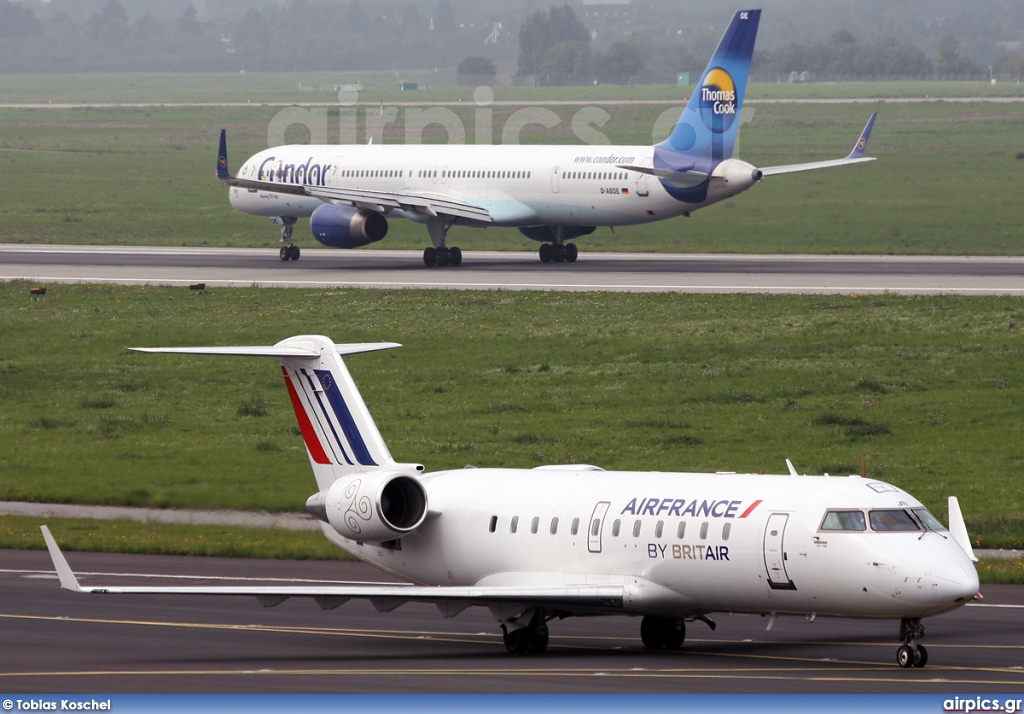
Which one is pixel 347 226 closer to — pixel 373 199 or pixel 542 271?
pixel 373 199

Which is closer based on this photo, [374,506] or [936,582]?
[936,582]

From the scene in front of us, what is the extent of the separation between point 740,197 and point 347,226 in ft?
86.1

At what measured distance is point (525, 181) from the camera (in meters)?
81.5

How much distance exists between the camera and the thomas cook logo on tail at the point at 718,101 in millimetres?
76375

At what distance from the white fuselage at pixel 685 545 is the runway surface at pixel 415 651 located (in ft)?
3.63

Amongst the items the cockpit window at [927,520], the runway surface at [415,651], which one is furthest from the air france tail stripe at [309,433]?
the cockpit window at [927,520]

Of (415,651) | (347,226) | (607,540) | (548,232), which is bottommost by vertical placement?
(415,651)

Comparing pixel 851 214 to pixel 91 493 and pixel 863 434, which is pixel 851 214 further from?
pixel 91 493

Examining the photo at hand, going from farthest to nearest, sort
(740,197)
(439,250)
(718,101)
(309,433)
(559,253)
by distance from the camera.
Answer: (740,197), (559,253), (439,250), (718,101), (309,433)

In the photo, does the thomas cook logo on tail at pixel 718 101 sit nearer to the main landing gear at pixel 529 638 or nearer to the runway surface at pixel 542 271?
the runway surface at pixel 542 271

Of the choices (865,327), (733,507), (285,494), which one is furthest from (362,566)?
(865,327)

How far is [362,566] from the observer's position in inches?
1471

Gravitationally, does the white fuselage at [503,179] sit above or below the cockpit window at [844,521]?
above

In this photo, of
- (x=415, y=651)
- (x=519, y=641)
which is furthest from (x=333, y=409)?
(x=519, y=641)
